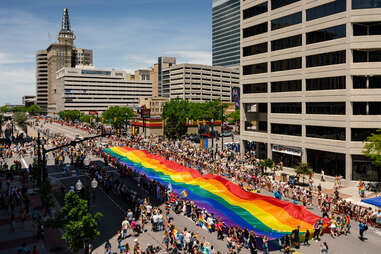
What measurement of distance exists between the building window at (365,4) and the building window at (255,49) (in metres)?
16.4

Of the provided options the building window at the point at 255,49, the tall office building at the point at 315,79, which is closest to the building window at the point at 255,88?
the tall office building at the point at 315,79

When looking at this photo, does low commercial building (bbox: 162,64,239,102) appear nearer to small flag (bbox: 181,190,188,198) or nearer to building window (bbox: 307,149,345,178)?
building window (bbox: 307,149,345,178)

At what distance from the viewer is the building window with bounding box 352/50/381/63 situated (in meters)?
40.8

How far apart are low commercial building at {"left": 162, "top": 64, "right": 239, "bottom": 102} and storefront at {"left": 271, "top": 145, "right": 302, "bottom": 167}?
109 meters

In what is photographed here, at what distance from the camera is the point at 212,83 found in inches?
7101

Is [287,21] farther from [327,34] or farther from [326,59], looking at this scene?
[326,59]

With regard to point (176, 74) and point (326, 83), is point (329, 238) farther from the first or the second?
point (176, 74)

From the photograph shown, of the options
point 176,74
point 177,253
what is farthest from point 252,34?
point 176,74

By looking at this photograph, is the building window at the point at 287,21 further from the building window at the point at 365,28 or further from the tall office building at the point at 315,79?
the building window at the point at 365,28

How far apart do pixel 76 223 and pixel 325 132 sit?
3721 centimetres

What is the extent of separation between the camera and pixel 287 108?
51.4 meters

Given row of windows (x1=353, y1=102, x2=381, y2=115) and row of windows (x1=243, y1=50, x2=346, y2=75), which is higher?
row of windows (x1=243, y1=50, x2=346, y2=75)

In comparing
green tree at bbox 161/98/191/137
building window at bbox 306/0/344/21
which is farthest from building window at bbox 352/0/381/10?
green tree at bbox 161/98/191/137

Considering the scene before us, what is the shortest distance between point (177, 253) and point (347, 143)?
2937 centimetres
